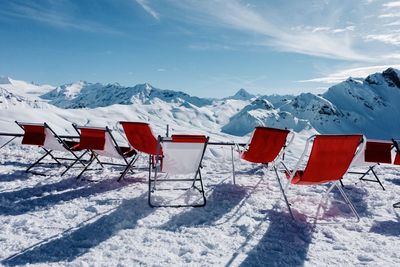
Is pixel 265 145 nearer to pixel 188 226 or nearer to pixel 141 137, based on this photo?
pixel 141 137

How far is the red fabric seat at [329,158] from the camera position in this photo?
4.59 metres

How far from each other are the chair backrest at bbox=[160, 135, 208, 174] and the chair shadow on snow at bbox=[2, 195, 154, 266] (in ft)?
2.49

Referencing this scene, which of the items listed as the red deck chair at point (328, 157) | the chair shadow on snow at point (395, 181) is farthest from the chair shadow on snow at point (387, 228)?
the chair shadow on snow at point (395, 181)

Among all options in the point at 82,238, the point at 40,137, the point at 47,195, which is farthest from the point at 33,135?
the point at 82,238

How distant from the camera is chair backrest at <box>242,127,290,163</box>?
631 cm

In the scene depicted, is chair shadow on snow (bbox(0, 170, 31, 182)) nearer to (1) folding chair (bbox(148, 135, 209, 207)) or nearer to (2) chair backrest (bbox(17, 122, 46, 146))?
(2) chair backrest (bbox(17, 122, 46, 146))

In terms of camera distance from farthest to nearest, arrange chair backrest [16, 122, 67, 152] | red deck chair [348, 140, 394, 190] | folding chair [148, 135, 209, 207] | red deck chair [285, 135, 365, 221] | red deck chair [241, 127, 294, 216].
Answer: chair backrest [16, 122, 67, 152] < red deck chair [348, 140, 394, 190] < red deck chair [241, 127, 294, 216] < folding chair [148, 135, 209, 207] < red deck chair [285, 135, 365, 221]

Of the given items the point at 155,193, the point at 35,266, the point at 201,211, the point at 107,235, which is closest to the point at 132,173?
the point at 155,193

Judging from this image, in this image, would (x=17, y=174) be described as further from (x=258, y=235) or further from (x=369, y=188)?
(x=369, y=188)

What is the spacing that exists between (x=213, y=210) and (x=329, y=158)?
5.65ft

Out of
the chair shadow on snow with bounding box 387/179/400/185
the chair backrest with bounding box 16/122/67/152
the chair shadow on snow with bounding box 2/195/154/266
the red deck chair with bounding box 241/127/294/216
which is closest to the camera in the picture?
the chair shadow on snow with bounding box 2/195/154/266

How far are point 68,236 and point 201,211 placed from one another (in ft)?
5.95

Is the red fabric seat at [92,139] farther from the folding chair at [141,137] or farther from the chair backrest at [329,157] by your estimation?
the chair backrest at [329,157]

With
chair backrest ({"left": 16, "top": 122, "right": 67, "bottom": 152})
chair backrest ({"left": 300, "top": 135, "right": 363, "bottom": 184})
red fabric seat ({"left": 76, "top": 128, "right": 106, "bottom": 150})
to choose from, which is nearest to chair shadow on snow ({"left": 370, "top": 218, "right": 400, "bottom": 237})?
chair backrest ({"left": 300, "top": 135, "right": 363, "bottom": 184})
